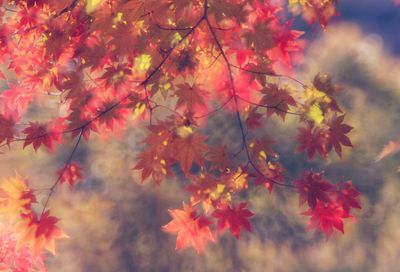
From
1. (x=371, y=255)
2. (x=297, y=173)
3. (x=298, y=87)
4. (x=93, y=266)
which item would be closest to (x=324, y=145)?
(x=297, y=173)

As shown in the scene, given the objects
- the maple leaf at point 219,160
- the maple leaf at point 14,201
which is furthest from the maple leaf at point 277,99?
the maple leaf at point 14,201

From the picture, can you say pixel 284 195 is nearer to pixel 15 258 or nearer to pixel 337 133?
pixel 337 133

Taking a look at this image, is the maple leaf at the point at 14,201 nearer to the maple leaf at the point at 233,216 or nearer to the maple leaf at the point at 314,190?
the maple leaf at the point at 233,216

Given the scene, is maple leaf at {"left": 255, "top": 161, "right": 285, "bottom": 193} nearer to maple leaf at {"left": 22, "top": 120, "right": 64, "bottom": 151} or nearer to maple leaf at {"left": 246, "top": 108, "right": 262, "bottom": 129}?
maple leaf at {"left": 246, "top": 108, "right": 262, "bottom": 129}

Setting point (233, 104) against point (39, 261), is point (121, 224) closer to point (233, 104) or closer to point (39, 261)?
point (39, 261)

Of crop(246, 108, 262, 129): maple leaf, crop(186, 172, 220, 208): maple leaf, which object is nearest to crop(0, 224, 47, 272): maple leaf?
crop(186, 172, 220, 208): maple leaf
